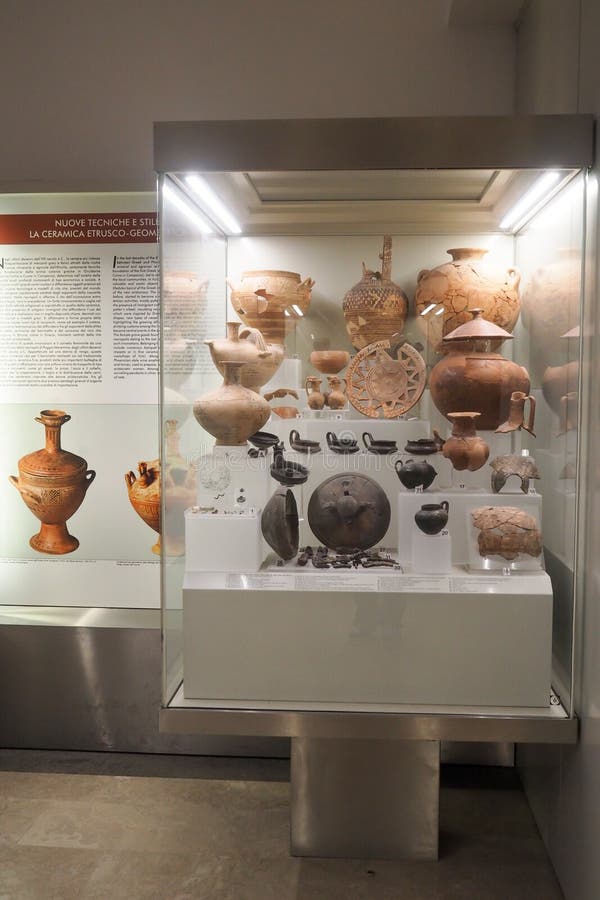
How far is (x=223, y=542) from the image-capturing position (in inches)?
99.4

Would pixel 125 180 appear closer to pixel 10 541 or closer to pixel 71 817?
pixel 10 541

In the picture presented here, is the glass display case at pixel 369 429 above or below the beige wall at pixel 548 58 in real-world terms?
below

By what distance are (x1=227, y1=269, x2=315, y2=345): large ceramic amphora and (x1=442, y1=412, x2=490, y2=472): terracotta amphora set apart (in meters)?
0.58

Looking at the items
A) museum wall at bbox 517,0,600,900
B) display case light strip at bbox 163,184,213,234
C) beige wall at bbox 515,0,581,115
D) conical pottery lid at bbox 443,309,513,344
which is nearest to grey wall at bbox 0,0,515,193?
beige wall at bbox 515,0,581,115

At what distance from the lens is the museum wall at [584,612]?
224cm

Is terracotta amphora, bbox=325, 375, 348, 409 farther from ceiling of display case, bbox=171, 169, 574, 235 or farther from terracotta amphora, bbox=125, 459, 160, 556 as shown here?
terracotta amphora, bbox=125, 459, 160, 556

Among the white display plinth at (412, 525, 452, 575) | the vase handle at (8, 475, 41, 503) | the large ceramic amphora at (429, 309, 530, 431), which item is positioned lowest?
the white display plinth at (412, 525, 452, 575)

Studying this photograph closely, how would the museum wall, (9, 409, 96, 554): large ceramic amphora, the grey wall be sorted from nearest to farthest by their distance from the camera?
the museum wall < the grey wall < (9, 409, 96, 554): large ceramic amphora

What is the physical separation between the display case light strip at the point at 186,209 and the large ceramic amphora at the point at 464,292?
0.70m

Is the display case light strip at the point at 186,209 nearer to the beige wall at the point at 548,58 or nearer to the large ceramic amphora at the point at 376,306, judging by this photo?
the large ceramic amphora at the point at 376,306

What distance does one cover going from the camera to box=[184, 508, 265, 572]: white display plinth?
251 cm

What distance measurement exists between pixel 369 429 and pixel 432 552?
415 millimetres

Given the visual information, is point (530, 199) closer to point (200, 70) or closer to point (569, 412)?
point (569, 412)

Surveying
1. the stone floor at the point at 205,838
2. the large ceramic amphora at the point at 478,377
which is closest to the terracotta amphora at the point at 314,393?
the large ceramic amphora at the point at 478,377
